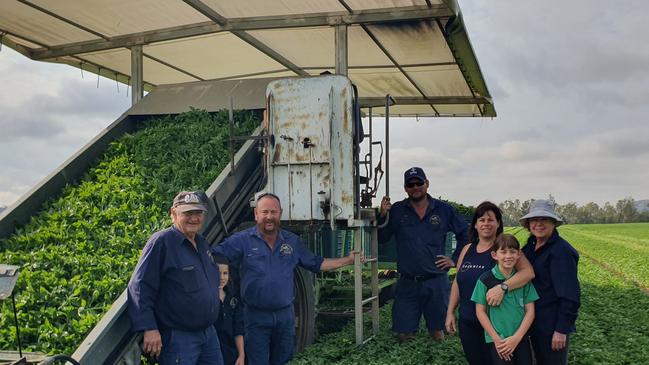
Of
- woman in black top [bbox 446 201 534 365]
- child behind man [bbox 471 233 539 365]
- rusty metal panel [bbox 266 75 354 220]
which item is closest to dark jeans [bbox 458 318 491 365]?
woman in black top [bbox 446 201 534 365]

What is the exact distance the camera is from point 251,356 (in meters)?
5.11

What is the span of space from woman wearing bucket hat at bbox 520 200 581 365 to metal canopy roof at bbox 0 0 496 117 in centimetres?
315

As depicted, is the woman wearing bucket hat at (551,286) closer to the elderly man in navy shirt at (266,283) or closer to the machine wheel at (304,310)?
the elderly man in navy shirt at (266,283)

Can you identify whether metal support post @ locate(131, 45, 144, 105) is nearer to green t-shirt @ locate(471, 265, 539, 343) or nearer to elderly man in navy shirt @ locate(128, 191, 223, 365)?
elderly man in navy shirt @ locate(128, 191, 223, 365)

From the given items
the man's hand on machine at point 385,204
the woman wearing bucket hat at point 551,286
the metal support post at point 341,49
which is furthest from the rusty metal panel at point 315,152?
the woman wearing bucket hat at point 551,286

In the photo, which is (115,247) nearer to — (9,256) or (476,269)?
(9,256)

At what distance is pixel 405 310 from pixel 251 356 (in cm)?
208

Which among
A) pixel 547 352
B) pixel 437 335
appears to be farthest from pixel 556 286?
pixel 437 335

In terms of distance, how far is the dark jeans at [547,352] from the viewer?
4352mm

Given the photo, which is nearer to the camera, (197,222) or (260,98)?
(197,222)

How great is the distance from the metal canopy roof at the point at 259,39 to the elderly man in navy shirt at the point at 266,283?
117 inches

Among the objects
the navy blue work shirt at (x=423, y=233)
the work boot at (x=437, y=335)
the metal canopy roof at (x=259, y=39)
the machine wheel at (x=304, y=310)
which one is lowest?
the work boot at (x=437, y=335)

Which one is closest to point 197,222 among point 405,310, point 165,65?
point 405,310

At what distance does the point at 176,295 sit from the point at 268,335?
3.71ft
